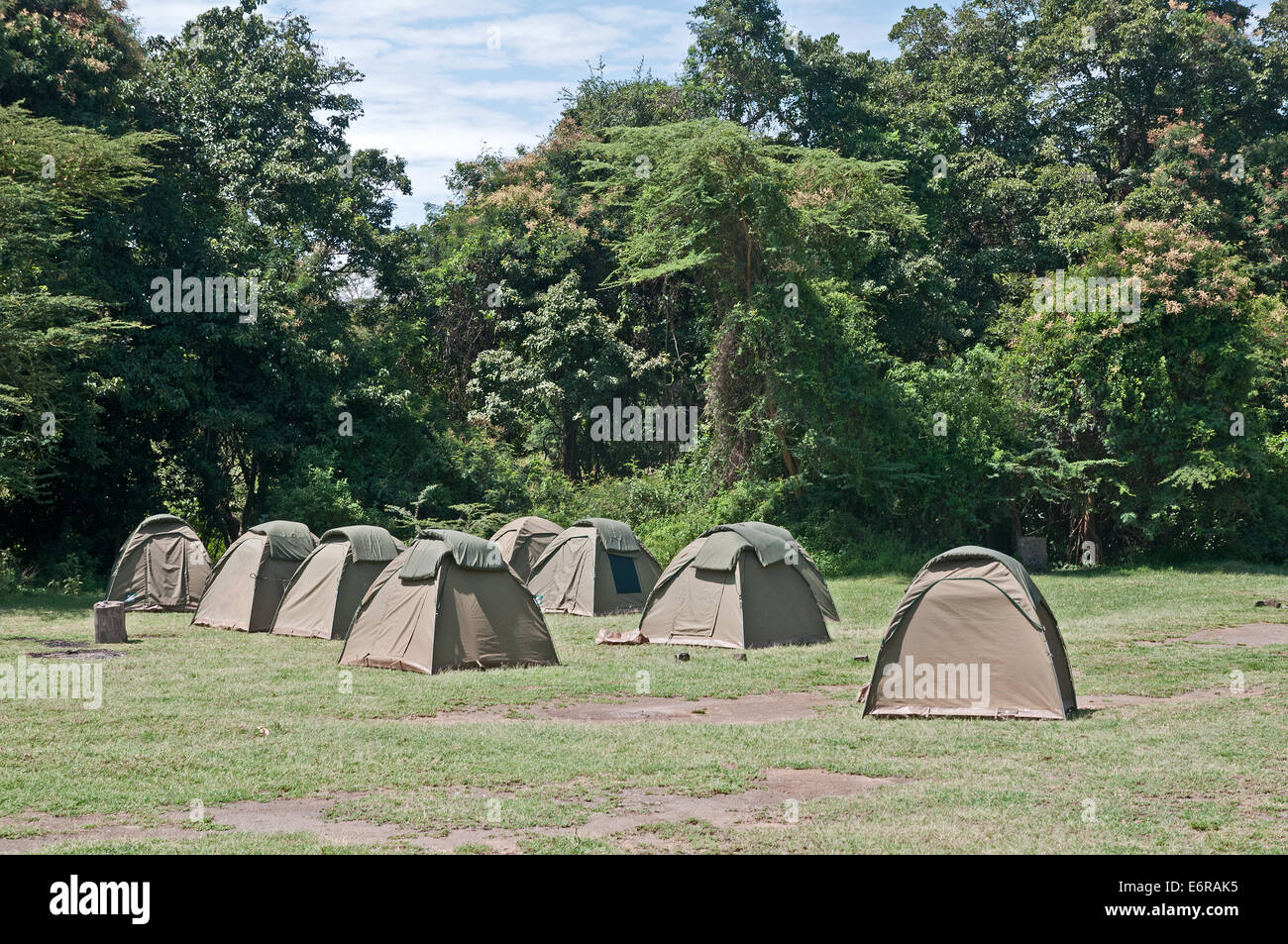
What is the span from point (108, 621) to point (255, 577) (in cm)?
263

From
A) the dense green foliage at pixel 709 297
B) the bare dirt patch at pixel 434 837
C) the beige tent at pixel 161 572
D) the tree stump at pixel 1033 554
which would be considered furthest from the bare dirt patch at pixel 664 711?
the tree stump at pixel 1033 554

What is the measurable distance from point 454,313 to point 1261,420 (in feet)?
71.4

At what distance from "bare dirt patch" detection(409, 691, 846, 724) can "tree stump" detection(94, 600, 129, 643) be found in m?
6.81

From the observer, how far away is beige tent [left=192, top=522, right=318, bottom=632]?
17656mm

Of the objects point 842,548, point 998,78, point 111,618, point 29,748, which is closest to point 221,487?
point 111,618

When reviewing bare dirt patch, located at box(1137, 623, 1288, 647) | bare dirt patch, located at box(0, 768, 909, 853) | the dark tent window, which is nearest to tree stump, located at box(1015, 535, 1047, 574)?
bare dirt patch, located at box(1137, 623, 1288, 647)

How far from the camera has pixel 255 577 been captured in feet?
58.2

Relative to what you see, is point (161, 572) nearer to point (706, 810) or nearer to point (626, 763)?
point (626, 763)

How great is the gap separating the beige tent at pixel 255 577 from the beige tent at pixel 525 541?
3674 millimetres

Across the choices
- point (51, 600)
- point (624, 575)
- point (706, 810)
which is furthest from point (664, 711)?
point (51, 600)

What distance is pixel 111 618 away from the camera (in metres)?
15.4

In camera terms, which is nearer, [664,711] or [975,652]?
[975,652]

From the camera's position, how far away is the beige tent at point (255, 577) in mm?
17656

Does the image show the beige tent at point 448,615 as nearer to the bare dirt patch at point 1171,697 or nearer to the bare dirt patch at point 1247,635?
the bare dirt patch at point 1171,697
